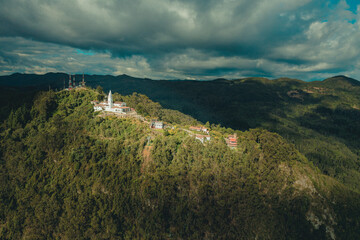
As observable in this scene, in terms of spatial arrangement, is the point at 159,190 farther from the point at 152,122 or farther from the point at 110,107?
the point at 110,107

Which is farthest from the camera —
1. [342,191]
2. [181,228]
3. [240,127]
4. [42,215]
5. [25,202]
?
[240,127]

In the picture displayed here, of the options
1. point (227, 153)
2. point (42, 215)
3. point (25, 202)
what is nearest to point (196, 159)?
point (227, 153)

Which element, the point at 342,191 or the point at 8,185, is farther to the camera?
the point at 342,191

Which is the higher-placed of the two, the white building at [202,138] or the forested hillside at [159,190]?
the white building at [202,138]

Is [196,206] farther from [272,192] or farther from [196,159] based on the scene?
[272,192]

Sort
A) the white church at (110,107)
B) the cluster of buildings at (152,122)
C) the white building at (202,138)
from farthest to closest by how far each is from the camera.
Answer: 1. the white church at (110,107)
2. the cluster of buildings at (152,122)
3. the white building at (202,138)

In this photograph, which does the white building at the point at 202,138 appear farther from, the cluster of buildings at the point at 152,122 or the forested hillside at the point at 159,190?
the forested hillside at the point at 159,190

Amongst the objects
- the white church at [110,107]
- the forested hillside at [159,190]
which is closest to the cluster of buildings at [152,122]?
the white church at [110,107]

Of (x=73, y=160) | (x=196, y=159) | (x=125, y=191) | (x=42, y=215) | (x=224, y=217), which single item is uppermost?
(x=196, y=159)

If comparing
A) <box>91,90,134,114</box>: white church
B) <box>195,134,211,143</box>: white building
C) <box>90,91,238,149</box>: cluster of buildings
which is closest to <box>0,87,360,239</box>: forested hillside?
<box>195,134,211,143</box>: white building
